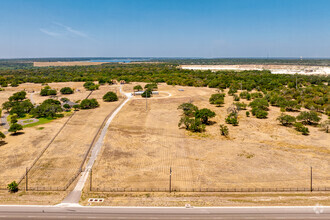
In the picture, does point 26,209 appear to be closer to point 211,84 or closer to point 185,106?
point 185,106

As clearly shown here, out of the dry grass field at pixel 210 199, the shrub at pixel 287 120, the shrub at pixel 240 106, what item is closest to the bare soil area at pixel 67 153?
the dry grass field at pixel 210 199

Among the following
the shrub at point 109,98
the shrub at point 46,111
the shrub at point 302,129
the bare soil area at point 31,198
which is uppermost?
the shrub at point 109,98

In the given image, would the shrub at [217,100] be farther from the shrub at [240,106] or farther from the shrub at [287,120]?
the shrub at [287,120]

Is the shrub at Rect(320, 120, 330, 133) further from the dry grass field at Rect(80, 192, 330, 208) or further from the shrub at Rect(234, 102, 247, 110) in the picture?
the dry grass field at Rect(80, 192, 330, 208)

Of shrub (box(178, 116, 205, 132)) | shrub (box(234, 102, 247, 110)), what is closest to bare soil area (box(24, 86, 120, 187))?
shrub (box(178, 116, 205, 132))

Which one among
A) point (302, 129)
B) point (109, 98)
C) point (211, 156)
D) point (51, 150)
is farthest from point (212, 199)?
point (109, 98)

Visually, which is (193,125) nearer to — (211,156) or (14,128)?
(211,156)
